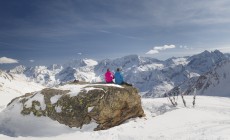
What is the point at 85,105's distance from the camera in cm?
2616

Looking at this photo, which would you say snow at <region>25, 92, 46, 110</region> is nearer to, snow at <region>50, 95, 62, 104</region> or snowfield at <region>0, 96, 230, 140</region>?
snow at <region>50, 95, 62, 104</region>

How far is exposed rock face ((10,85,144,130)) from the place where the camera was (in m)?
25.8

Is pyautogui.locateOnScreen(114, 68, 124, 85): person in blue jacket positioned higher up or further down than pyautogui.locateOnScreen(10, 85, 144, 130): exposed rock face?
higher up

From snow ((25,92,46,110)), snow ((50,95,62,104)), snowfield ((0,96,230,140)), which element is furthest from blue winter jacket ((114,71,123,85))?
snow ((25,92,46,110))

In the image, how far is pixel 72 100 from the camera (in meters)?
26.7

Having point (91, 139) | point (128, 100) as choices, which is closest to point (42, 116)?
point (91, 139)

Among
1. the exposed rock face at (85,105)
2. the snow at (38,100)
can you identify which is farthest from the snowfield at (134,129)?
the snow at (38,100)

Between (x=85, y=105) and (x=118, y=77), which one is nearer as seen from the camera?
(x=85, y=105)

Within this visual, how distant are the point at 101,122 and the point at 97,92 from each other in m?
2.95

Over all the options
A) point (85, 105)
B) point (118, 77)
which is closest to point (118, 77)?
point (118, 77)

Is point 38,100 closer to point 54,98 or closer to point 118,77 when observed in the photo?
point 54,98

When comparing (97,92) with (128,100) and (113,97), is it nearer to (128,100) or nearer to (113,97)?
(113,97)

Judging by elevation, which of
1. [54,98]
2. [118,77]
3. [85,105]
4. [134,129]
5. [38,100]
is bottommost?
[134,129]

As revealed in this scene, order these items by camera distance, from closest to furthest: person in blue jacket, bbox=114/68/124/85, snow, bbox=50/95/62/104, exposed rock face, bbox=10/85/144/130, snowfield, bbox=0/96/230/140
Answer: snowfield, bbox=0/96/230/140 < exposed rock face, bbox=10/85/144/130 < snow, bbox=50/95/62/104 < person in blue jacket, bbox=114/68/124/85
